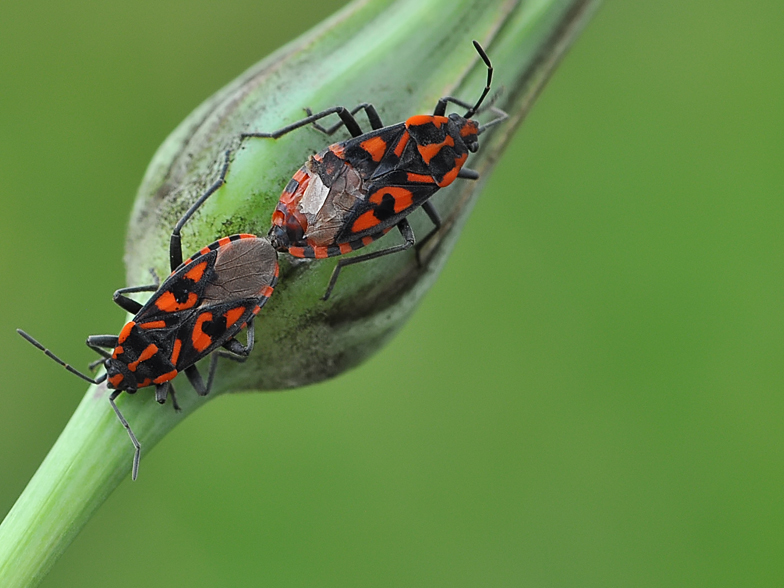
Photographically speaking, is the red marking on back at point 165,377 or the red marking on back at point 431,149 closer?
the red marking on back at point 165,377

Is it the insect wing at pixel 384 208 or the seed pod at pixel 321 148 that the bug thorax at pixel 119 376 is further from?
the insect wing at pixel 384 208

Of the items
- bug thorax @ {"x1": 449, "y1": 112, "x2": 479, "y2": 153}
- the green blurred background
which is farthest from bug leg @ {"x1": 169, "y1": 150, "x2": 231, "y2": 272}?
the green blurred background

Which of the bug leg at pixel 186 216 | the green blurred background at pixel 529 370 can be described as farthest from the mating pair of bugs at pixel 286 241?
the green blurred background at pixel 529 370

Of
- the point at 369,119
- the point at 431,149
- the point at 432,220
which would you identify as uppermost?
the point at 369,119

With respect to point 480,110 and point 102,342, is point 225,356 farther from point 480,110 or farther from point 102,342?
point 480,110

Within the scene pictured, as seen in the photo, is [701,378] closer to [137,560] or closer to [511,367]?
[511,367]

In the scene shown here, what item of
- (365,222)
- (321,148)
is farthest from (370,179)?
(321,148)

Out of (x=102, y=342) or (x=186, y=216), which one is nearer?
(x=186, y=216)
